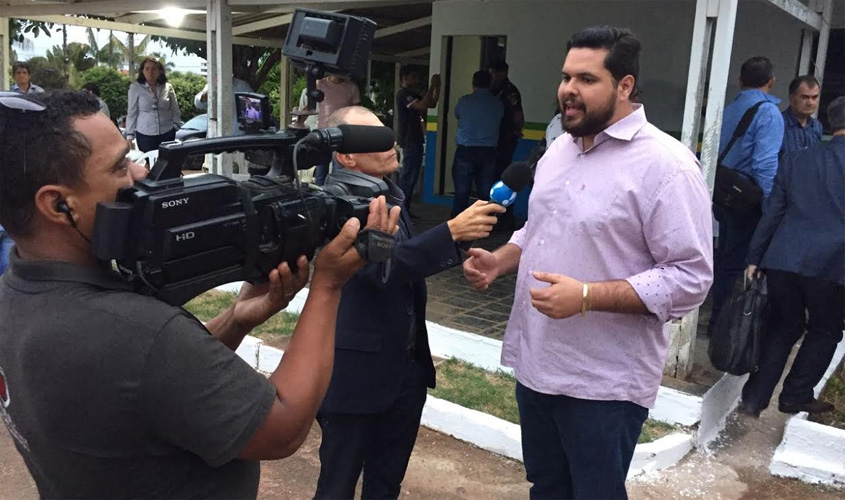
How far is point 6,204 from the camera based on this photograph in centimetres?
125

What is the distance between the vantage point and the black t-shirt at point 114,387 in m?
1.20

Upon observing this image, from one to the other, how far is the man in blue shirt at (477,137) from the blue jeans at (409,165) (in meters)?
0.71

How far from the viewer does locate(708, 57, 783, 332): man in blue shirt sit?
185 inches

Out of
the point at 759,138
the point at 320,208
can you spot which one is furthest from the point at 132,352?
the point at 759,138

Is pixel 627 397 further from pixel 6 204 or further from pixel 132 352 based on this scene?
pixel 6 204

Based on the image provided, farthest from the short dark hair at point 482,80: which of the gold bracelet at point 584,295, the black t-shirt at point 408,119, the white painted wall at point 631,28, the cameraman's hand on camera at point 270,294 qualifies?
the cameraman's hand on camera at point 270,294

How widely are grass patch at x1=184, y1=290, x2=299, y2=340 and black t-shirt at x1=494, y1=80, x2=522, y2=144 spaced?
3.89m

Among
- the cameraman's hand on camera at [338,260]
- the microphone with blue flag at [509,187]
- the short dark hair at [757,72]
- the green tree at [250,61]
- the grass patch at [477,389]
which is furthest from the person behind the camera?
the green tree at [250,61]

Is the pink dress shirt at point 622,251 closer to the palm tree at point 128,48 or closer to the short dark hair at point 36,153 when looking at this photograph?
the short dark hair at point 36,153

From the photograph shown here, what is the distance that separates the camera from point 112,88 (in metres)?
24.7

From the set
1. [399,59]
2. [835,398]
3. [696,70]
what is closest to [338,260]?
[696,70]

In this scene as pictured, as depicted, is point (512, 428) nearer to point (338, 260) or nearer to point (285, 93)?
point (338, 260)

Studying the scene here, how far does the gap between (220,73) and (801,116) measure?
4.61 metres

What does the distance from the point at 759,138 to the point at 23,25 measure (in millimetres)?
19292
